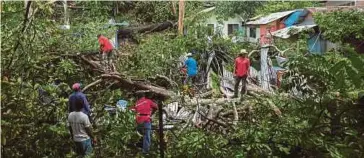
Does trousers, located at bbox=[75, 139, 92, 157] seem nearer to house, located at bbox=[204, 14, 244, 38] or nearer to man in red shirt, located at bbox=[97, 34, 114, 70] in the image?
Result: man in red shirt, located at bbox=[97, 34, 114, 70]

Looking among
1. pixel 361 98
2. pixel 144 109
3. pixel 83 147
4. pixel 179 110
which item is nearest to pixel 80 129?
pixel 83 147

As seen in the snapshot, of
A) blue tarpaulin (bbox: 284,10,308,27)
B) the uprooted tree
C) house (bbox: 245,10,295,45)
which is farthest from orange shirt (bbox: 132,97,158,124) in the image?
blue tarpaulin (bbox: 284,10,308,27)

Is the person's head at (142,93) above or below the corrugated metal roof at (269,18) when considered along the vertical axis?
below

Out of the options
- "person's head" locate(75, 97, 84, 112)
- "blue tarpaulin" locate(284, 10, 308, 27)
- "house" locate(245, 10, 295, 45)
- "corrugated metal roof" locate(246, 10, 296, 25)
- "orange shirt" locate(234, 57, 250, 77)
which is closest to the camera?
"person's head" locate(75, 97, 84, 112)

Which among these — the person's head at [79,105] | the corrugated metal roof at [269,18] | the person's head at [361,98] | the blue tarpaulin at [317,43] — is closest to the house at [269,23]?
the corrugated metal roof at [269,18]

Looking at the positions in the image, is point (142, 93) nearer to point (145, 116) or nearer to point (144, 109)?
point (144, 109)

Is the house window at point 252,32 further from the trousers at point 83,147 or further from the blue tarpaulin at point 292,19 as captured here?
the trousers at point 83,147

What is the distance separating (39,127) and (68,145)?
34.0 inches

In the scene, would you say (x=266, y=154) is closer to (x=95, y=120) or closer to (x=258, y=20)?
(x=95, y=120)

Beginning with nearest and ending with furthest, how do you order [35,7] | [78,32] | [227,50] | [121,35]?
[35,7], [78,32], [227,50], [121,35]

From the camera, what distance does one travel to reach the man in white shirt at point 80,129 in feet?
18.5

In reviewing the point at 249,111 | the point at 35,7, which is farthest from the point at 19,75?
the point at 249,111

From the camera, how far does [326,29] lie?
13102 mm

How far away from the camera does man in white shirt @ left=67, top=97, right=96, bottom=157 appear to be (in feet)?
18.5
